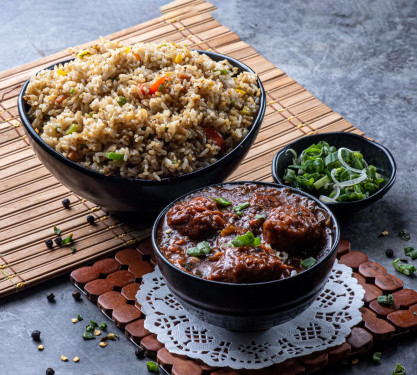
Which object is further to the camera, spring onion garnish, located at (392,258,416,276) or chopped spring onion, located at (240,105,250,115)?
chopped spring onion, located at (240,105,250,115)

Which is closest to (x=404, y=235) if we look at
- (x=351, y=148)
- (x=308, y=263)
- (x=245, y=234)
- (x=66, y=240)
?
(x=351, y=148)

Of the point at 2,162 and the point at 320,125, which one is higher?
the point at 2,162

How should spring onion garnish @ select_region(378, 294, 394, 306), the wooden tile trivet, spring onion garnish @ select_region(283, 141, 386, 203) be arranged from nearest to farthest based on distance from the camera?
the wooden tile trivet → spring onion garnish @ select_region(378, 294, 394, 306) → spring onion garnish @ select_region(283, 141, 386, 203)

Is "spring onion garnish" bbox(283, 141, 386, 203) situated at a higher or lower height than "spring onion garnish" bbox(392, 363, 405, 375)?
higher

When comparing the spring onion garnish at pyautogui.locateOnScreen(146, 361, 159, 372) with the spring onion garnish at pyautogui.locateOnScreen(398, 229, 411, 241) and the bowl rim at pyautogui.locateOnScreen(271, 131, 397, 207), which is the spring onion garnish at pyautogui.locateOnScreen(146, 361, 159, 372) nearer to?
the bowl rim at pyautogui.locateOnScreen(271, 131, 397, 207)

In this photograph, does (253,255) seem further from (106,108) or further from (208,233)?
(106,108)

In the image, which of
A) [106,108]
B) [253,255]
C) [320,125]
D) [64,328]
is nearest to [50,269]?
[64,328]

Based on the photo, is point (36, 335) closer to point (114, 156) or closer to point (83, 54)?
point (114, 156)

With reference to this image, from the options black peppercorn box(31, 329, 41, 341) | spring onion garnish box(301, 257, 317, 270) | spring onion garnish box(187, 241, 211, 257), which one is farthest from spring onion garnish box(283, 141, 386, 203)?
black peppercorn box(31, 329, 41, 341)
